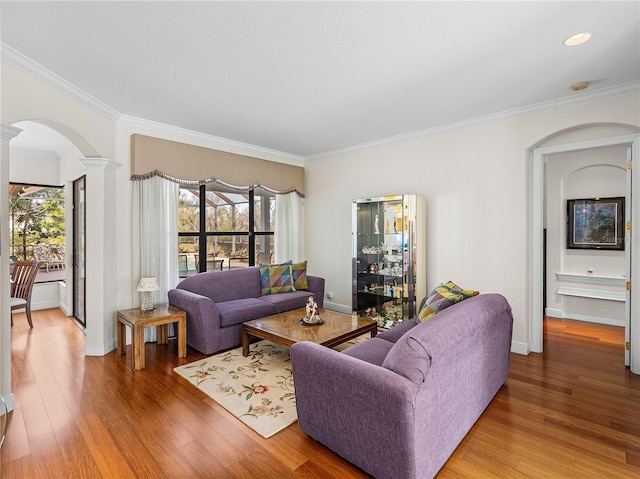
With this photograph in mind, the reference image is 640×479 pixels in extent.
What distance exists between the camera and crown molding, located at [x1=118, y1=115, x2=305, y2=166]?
3.89m

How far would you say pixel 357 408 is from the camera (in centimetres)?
180

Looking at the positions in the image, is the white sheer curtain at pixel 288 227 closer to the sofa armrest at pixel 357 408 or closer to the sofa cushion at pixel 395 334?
the sofa cushion at pixel 395 334

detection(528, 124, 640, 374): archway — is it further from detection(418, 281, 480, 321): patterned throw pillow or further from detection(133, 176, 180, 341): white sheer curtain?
detection(133, 176, 180, 341): white sheer curtain

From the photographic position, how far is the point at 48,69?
2668 mm

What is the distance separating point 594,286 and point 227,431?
522 cm

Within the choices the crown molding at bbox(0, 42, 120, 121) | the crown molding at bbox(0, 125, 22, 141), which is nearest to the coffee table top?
the crown molding at bbox(0, 125, 22, 141)

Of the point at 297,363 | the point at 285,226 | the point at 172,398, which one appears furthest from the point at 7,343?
the point at 285,226

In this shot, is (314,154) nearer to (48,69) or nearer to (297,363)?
(48,69)

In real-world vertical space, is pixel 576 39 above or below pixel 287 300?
above

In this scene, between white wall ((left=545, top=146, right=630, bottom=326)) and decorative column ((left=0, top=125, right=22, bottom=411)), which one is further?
white wall ((left=545, top=146, right=630, bottom=326))

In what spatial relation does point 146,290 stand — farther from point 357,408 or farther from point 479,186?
point 479,186

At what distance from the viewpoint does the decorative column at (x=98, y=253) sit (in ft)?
11.7

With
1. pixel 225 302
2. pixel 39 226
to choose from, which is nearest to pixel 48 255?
pixel 39 226

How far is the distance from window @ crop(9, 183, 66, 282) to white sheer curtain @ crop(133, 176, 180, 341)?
114 inches
